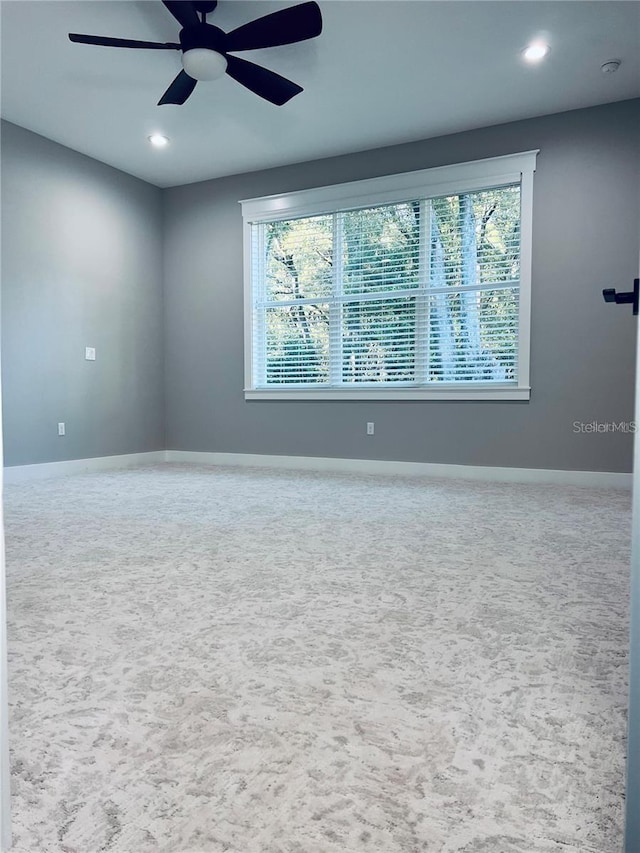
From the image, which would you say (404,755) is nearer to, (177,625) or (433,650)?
(433,650)

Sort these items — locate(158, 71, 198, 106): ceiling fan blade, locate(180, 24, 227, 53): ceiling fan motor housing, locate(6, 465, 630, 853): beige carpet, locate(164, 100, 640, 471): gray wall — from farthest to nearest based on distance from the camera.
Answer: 1. locate(164, 100, 640, 471): gray wall
2. locate(158, 71, 198, 106): ceiling fan blade
3. locate(180, 24, 227, 53): ceiling fan motor housing
4. locate(6, 465, 630, 853): beige carpet

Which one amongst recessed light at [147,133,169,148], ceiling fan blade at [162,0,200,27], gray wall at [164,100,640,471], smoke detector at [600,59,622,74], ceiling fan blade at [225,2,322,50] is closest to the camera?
ceiling fan blade at [225,2,322,50]

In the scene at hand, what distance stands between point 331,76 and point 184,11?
1.12 meters

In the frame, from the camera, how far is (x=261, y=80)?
3146 millimetres

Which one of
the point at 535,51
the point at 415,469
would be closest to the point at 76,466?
the point at 415,469

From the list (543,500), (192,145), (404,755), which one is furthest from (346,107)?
(404,755)

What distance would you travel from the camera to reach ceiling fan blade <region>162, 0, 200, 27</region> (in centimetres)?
270

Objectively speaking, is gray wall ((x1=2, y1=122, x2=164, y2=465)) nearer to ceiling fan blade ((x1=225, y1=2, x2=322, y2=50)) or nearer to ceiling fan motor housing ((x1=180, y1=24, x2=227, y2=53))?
ceiling fan motor housing ((x1=180, y1=24, x2=227, y2=53))

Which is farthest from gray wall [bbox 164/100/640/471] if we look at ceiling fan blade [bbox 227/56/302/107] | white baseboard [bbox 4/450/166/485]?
ceiling fan blade [bbox 227/56/302/107]

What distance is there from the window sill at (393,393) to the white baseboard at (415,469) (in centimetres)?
55

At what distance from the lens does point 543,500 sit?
3393 mm

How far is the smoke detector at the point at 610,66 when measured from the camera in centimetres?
335

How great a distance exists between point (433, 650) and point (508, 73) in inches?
146

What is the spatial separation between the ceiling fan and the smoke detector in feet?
6.37
